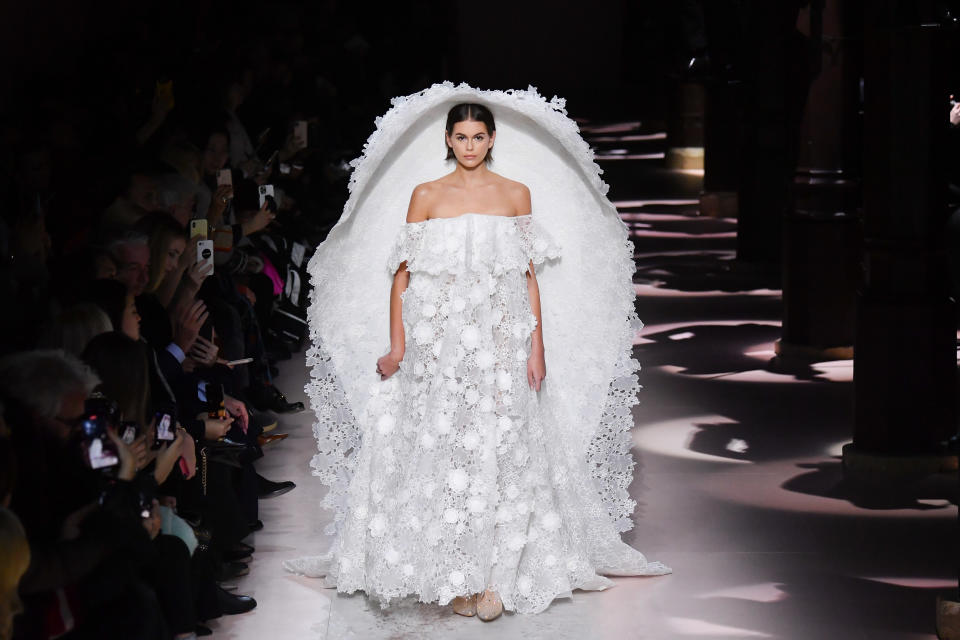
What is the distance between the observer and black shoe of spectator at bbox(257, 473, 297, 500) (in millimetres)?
6609

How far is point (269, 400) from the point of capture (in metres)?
8.02

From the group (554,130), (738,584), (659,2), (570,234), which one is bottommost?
(738,584)

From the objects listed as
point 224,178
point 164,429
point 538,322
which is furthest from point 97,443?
point 224,178

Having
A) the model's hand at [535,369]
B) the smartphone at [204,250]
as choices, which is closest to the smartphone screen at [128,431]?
the model's hand at [535,369]

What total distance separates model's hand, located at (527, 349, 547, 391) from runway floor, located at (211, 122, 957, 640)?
73 centimetres

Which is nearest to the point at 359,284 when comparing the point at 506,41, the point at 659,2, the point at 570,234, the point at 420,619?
the point at 570,234

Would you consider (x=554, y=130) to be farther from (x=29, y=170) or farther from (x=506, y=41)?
(x=506, y=41)

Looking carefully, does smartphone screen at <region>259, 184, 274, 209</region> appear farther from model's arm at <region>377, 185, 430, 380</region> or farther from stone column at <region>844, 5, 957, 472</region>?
stone column at <region>844, 5, 957, 472</region>

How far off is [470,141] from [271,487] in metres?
2.12

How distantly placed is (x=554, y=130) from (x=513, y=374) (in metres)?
0.85

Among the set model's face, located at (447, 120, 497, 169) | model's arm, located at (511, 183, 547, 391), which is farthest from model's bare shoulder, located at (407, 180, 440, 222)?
model's arm, located at (511, 183, 547, 391)

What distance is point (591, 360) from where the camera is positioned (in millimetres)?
5707

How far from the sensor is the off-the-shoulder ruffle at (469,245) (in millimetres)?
5199

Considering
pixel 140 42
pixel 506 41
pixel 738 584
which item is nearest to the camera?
pixel 738 584
